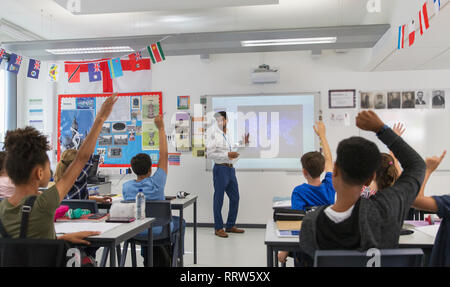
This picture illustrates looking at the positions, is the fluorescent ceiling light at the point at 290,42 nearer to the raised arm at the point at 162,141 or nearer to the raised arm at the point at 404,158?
the raised arm at the point at 162,141

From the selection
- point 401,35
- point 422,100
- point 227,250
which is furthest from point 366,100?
point 227,250

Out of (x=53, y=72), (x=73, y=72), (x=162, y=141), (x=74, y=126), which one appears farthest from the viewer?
(x=74, y=126)

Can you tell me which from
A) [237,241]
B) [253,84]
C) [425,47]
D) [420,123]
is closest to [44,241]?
[237,241]

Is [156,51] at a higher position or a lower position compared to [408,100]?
higher

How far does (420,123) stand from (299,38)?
230cm

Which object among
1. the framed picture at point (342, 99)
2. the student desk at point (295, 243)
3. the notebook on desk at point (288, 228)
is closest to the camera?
the student desk at point (295, 243)

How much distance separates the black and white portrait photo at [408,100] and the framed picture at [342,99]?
27.3 inches

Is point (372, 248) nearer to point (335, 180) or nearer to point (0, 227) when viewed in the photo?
point (335, 180)

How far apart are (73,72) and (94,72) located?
96 centimetres

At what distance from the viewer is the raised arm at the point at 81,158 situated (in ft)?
4.90

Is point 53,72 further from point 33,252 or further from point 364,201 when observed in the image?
point 364,201

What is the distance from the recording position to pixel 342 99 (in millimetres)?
5270

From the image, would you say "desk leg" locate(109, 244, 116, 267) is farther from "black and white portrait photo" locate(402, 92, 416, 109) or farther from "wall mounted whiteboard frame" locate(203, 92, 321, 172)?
"black and white portrait photo" locate(402, 92, 416, 109)

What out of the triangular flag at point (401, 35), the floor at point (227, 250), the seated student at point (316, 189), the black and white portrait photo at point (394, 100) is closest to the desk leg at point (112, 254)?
the seated student at point (316, 189)
